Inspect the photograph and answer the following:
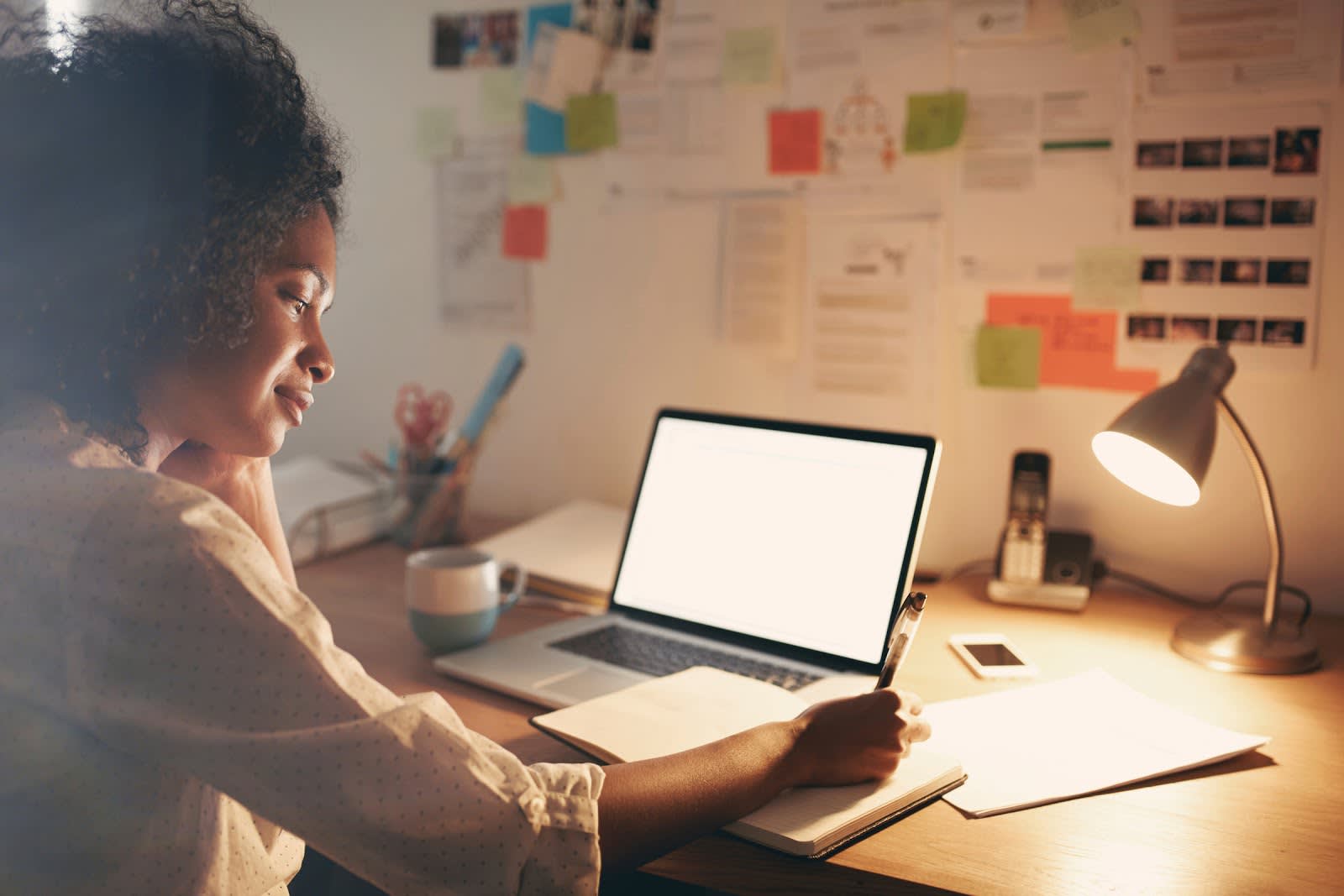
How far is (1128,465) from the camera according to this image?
1.15 meters

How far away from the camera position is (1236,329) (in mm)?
1276

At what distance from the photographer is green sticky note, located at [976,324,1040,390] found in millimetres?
1373

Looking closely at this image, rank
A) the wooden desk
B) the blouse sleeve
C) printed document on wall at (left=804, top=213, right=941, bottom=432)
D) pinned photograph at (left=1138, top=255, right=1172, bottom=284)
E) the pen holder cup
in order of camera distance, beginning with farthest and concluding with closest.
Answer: the pen holder cup, printed document on wall at (left=804, top=213, right=941, bottom=432), pinned photograph at (left=1138, top=255, right=1172, bottom=284), the wooden desk, the blouse sleeve

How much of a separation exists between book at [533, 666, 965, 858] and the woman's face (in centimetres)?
35

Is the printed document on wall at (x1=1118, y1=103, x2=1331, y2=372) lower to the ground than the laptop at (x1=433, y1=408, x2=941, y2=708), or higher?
higher

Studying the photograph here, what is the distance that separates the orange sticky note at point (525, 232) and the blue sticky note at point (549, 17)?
0.25 m

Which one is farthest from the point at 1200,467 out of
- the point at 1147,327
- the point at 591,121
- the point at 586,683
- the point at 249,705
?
the point at 591,121

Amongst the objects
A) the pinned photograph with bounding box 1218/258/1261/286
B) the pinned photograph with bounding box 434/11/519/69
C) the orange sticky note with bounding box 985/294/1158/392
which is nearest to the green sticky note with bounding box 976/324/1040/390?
the orange sticky note with bounding box 985/294/1158/392

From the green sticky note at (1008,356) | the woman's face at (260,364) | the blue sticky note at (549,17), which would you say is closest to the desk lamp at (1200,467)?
the green sticky note at (1008,356)

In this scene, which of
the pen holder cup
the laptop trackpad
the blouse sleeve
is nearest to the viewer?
the blouse sleeve

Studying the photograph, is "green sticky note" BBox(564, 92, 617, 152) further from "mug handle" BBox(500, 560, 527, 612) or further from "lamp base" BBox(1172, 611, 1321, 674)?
"lamp base" BBox(1172, 611, 1321, 674)

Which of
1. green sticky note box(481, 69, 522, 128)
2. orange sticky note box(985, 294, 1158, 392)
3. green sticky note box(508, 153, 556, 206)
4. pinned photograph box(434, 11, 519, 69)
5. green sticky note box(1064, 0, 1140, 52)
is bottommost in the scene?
orange sticky note box(985, 294, 1158, 392)

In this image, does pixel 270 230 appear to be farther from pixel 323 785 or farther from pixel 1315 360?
pixel 1315 360

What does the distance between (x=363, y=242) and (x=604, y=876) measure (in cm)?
137
